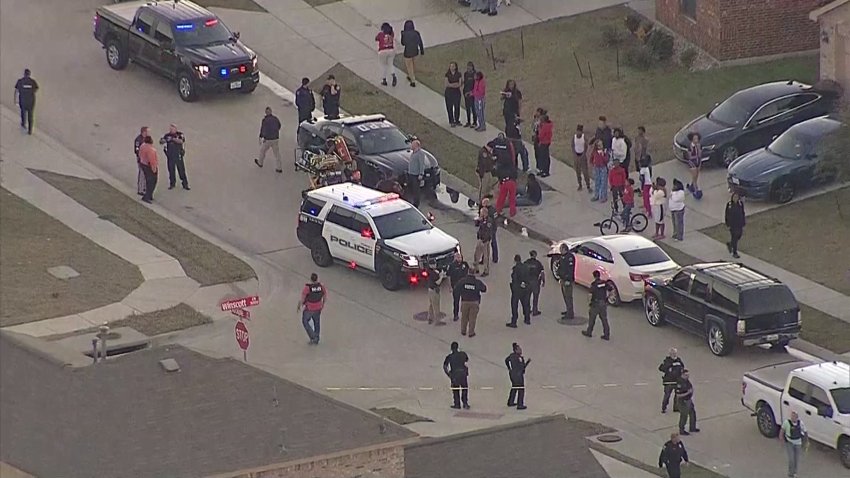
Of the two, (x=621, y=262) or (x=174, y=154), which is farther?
(x=174, y=154)

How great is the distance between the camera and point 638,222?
1660 inches

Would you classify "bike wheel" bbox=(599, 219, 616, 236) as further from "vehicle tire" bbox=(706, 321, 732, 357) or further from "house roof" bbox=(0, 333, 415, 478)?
"house roof" bbox=(0, 333, 415, 478)

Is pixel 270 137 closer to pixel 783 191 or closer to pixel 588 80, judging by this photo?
pixel 588 80

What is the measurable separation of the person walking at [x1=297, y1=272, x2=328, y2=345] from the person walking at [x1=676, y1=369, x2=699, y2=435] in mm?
6564

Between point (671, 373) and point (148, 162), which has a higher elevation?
point (671, 373)

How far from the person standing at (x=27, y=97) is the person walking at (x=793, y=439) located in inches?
788

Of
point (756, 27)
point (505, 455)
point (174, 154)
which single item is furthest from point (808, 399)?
point (756, 27)

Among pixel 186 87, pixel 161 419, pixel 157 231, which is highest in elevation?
pixel 161 419

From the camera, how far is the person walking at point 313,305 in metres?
36.8

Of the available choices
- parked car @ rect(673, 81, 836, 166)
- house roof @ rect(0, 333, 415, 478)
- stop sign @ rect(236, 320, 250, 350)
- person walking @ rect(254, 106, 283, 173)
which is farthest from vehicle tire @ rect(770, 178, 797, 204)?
house roof @ rect(0, 333, 415, 478)

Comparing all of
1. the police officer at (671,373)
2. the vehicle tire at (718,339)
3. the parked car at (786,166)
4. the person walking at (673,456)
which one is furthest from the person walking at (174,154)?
the person walking at (673,456)

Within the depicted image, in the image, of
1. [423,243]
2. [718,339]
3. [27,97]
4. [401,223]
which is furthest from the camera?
[27,97]

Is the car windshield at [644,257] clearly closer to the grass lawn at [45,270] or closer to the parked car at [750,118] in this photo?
the parked car at [750,118]

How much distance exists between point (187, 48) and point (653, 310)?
1481cm
